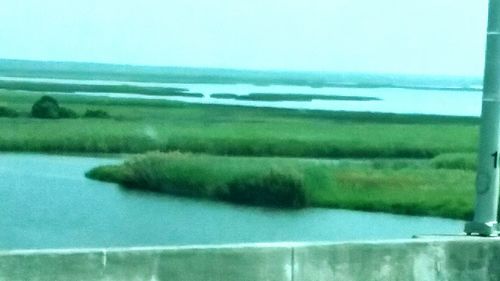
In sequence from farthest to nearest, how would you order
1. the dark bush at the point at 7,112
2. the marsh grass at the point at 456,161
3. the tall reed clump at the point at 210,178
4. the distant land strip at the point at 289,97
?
1. the distant land strip at the point at 289,97
2. the marsh grass at the point at 456,161
3. the tall reed clump at the point at 210,178
4. the dark bush at the point at 7,112

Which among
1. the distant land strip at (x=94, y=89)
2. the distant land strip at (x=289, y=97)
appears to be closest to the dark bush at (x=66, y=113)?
the distant land strip at (x=94, y=89)

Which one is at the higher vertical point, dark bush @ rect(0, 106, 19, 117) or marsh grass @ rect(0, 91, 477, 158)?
dark bush @ rect(0, 106, 19, 117)

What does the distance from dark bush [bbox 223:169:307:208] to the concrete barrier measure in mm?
5118

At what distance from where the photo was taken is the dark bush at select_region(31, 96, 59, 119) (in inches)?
587

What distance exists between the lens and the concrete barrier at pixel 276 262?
27.9 ft

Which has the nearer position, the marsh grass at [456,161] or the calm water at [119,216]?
the calm water at [119,216]

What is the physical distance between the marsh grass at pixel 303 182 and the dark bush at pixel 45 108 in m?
0.87

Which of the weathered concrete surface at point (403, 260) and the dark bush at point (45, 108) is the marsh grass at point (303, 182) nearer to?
the dark bush at point (45, 108)

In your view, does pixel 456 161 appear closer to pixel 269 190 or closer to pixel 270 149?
pixel 270 149

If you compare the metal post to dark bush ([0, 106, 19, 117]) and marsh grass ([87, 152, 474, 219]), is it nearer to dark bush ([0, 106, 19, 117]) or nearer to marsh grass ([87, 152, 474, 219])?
marsh grass ([87, 152, 474, 219])

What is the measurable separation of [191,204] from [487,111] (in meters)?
5.29

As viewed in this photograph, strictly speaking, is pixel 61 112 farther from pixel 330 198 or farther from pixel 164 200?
pixel 330 198

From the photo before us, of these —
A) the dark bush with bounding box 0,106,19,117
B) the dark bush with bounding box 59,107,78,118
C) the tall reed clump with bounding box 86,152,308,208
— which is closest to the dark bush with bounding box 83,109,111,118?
the dark bush with bounding box 59,107,78,118

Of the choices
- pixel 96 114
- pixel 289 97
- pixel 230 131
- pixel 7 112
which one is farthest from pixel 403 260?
pixel 289 97
